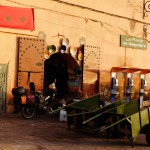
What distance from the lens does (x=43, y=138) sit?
9.57 m

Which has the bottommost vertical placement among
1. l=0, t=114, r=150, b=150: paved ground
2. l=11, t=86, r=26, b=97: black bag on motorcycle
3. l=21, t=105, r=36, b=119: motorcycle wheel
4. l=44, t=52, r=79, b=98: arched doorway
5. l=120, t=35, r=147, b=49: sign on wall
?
l=0, t=114, r=150, b=150: paved ground

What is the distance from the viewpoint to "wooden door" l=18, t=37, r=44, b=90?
14320mm

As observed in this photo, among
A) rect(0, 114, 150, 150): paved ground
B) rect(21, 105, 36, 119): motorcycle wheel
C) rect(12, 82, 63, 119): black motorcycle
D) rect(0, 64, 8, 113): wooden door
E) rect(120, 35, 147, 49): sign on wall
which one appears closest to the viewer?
rect(0, 114, 150, 150): paved ground

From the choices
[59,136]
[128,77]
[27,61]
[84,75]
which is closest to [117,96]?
[128,77]

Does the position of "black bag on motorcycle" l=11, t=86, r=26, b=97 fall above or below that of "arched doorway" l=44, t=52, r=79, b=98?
below

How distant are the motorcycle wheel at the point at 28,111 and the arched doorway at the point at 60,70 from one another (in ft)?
12.2

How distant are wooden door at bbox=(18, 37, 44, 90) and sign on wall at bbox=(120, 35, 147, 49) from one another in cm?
552

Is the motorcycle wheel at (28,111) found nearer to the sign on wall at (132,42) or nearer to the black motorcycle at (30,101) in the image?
the black motorcycle at (30,101)

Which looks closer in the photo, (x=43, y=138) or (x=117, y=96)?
(x=43, y=138)

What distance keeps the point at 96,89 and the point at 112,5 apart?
4467mm

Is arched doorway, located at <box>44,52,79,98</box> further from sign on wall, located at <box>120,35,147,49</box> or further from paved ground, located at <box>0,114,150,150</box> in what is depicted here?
paved ground, located at <box>0,114,150,150</box>

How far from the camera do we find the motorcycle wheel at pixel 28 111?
13.1 meters

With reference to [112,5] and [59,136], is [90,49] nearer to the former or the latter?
[112,5]

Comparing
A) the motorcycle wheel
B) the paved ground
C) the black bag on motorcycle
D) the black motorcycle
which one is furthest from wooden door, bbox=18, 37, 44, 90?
the paved ground
